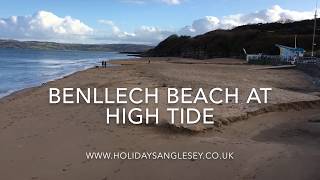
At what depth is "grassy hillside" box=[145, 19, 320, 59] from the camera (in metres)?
71.2

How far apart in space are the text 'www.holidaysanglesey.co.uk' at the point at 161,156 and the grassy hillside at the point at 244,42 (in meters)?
59.8

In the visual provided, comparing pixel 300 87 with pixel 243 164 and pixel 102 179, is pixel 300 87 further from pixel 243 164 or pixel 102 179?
pixel 102 179

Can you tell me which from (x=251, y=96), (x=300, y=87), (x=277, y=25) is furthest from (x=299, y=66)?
(x=277, y=25)

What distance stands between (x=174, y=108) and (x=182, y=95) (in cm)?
275

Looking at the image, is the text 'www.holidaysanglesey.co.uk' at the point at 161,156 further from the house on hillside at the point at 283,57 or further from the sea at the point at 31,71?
the house on hillside at the point at 283,57

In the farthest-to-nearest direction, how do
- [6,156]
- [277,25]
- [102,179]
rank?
[277,25], [6,156], [102,179]

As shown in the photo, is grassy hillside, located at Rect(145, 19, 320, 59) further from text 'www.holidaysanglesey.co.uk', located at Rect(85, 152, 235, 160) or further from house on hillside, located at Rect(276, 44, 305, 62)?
text 'www.holidaysanglesey.co.uk', located at Rect(85, 152, 235, 160)

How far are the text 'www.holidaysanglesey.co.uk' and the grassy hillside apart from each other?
59769 mm

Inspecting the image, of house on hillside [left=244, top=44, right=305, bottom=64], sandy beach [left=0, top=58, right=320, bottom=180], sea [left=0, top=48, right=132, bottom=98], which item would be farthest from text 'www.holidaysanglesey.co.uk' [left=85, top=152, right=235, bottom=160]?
house on hillside [left=244, top=44, right=305, bottom=64]

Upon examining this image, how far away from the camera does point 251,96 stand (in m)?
16.4

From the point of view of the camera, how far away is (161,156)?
368 inches

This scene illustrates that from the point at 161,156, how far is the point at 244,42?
71.3 metres

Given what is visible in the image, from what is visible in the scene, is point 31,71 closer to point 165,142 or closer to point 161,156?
point 165,142

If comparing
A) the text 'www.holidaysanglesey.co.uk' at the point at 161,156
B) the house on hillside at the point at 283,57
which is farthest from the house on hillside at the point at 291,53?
the text 'www.holidaysanglesey.co.uk' at the point at 161,156
